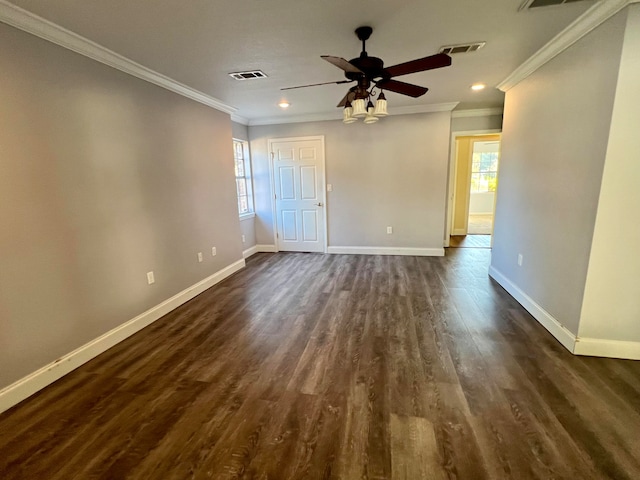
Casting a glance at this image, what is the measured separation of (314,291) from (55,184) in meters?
2.74

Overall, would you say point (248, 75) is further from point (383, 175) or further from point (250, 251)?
point (250, 251)

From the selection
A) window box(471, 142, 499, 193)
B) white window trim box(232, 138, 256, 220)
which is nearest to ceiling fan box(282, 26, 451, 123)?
white window trim box(232, 138, 256, 220)

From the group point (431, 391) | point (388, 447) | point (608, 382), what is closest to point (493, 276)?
point (608, 382)

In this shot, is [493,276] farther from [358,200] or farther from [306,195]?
[306,195]

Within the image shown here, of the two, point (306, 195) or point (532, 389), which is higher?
point (306, 195)

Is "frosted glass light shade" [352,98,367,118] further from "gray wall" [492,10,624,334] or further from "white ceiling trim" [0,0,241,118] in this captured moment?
"white ceiling trim" [0,0,241,118]

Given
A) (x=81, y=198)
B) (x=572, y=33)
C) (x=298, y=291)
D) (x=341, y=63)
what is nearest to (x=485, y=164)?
(x=572, y=33)

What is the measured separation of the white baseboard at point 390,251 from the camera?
214 inches

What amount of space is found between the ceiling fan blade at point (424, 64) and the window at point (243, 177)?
13.2 feet

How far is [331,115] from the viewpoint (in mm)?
5289

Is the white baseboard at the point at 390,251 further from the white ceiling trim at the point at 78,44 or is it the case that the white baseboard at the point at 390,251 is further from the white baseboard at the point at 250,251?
the white ceiling trim at the point at 78,44

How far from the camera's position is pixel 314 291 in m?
3.90

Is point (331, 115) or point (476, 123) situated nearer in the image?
point (331, 115)

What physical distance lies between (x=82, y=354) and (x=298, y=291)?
7.28ft
